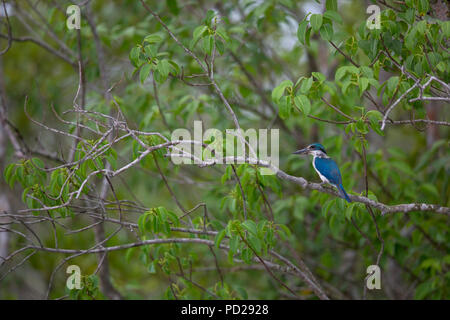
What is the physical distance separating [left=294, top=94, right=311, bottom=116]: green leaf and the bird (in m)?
0.92

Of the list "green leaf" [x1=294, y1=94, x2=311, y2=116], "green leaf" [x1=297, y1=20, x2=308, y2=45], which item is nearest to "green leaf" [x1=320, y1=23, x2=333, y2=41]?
"green leaf" [x1=297, y1=20, x2=308, y2=45]

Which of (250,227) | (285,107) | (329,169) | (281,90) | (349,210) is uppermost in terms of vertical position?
(281,90)

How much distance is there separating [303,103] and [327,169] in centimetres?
116

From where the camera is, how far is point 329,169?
413cm

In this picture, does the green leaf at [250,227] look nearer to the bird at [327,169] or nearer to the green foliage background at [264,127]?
the green foliage background at [264,127]

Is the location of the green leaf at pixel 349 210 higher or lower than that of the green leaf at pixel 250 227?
higher

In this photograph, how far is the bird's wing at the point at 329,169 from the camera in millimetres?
3971

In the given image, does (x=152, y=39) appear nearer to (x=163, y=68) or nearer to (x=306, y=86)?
(x=163, y=68)

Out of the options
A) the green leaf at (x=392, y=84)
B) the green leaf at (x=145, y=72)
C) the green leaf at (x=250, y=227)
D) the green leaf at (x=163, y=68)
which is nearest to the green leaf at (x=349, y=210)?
the green leaf at (x=250, y=227)

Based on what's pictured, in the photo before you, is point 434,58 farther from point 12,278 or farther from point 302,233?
point 12,278

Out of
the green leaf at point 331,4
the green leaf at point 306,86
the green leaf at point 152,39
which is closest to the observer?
the green leaf at point 306,86

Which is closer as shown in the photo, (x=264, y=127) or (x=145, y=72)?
(x=145, y=72)

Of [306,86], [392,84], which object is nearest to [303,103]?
[306,86]
